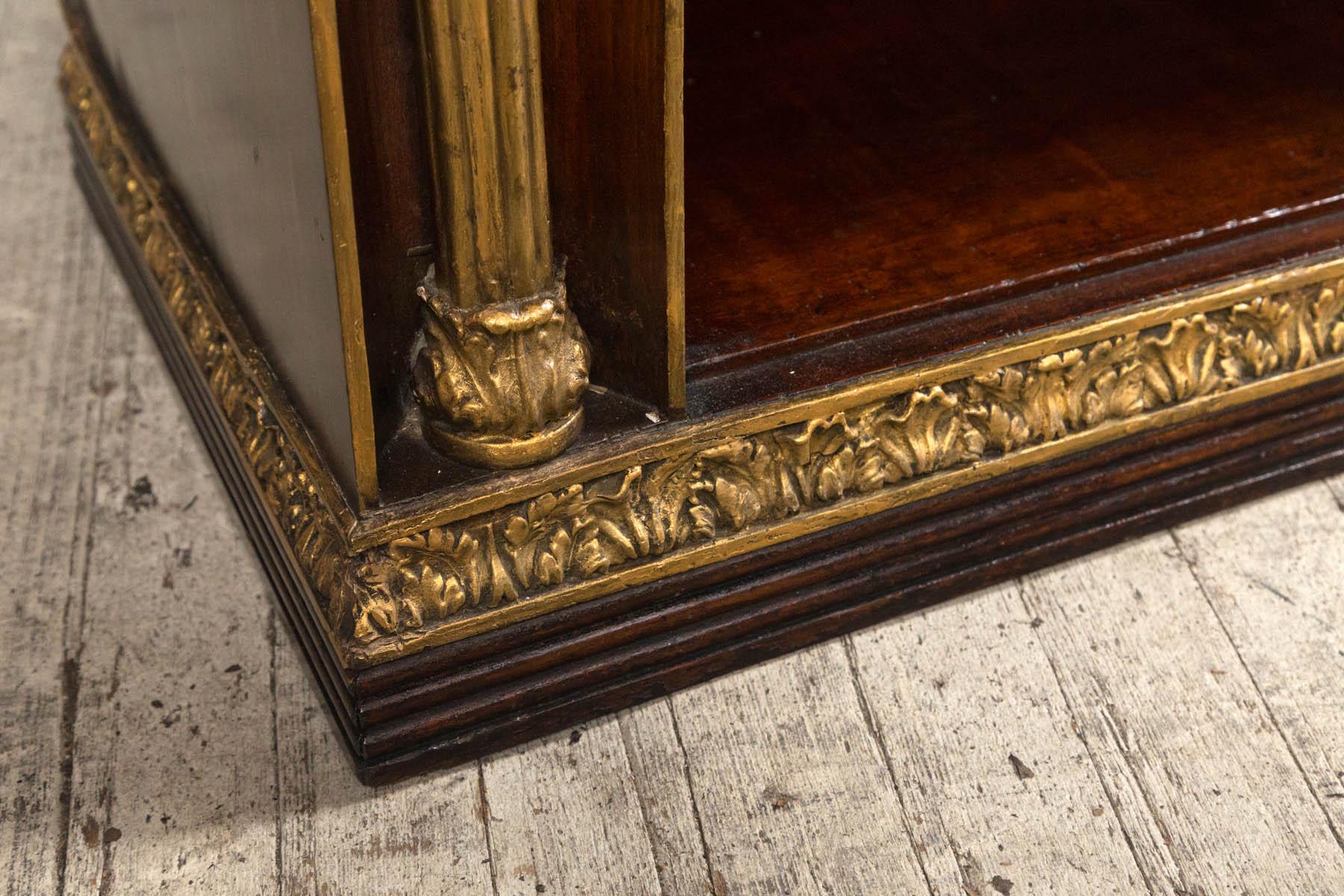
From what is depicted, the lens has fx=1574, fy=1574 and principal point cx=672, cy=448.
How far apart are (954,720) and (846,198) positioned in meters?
0.43

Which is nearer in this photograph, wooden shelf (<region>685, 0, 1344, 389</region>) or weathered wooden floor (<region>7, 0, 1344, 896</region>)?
weathered wooden floor (<region>7, 0, 1344, 896</region>)

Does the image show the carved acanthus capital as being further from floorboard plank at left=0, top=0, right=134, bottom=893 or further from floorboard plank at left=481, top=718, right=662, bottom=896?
floorboard plank at left=0, top=0, right=134, bottom=893


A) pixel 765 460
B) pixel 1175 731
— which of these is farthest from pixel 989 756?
pixel 765 460

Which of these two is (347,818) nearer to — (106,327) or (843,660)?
(843,660)

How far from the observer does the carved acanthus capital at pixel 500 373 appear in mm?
996

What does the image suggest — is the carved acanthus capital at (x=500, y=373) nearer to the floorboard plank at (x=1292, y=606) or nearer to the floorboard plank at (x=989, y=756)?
the floorboard plank at (x=989, y=756)

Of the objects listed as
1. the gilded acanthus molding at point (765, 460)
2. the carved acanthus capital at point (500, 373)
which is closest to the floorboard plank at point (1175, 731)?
the gilded acanthus molding at point (765, 460)

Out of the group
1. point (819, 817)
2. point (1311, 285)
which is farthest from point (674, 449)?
point (1311, 285)

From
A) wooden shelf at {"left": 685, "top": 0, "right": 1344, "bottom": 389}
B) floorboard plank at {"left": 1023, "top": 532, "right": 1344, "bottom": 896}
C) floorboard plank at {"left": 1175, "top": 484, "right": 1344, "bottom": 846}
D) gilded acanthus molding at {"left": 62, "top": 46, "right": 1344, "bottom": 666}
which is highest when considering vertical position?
wooden shelf at {"left": 685, "top": 0, "right": 1344, "bottom": 389}

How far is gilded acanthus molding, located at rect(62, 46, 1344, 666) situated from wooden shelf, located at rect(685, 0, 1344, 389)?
0.04m

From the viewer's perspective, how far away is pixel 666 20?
926 millimetres

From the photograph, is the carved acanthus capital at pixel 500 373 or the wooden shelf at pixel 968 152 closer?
the carved acanthus capital at pixel 500 373

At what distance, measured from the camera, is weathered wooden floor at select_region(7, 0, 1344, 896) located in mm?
1051

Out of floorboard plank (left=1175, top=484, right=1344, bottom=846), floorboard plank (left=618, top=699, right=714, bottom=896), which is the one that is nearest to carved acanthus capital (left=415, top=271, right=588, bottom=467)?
floorboard plank (left=618, top=699, right=714, bottom=896)
